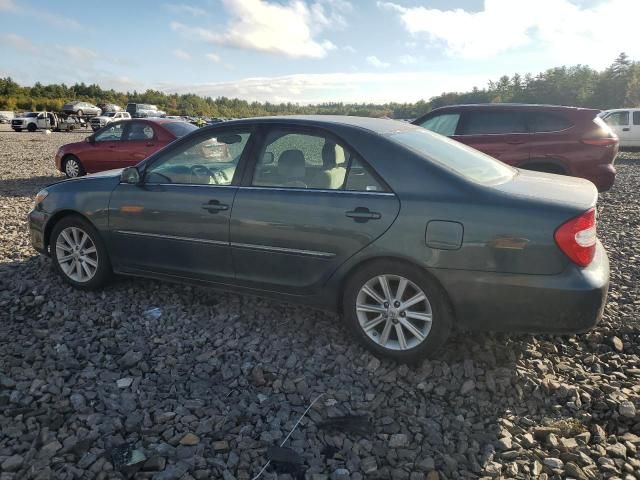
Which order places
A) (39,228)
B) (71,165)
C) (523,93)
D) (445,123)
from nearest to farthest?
(39,228)
(445,123)
(71,165)
(523,93)

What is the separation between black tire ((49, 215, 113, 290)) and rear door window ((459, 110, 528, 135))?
20.0ft

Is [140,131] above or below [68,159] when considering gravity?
above

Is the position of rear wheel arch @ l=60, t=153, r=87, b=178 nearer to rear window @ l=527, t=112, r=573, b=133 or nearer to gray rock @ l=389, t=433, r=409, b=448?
rear window @ l=527, t=112, r=573, b=133

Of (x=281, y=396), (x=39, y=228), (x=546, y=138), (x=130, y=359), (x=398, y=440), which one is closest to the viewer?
(x=398, y=440)

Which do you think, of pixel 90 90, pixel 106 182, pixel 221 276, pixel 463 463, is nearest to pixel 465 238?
pixel 463 463

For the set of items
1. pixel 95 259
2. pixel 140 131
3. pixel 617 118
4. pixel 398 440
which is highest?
pixel 617 118

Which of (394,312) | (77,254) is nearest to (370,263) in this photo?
(394,312)

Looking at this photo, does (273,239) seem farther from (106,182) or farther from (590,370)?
(590,370)

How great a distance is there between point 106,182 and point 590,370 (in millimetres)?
Result: 4090

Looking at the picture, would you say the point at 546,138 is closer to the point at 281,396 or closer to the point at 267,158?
the point at 267,158

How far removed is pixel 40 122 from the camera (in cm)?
3744

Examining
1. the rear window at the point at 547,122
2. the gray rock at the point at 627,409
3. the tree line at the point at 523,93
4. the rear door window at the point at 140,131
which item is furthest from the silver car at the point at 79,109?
the gray rock at the point at 627,409

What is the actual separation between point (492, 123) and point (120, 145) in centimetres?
766

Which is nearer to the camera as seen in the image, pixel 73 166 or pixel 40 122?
pixel 73 166
